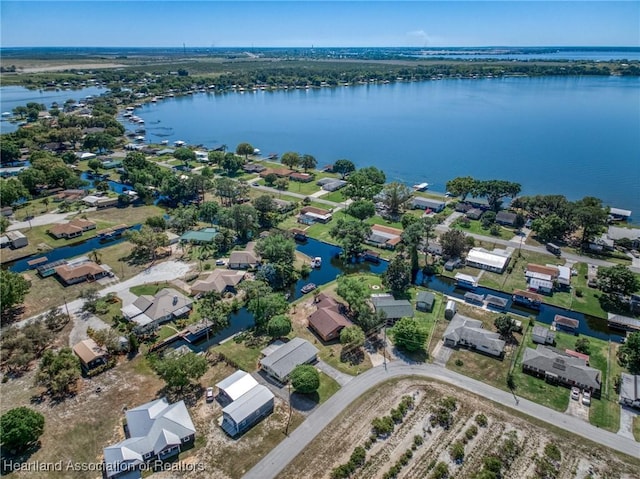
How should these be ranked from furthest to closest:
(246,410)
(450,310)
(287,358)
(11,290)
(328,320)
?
(450,310), (11,290), (328,320), (287,358), (246,410)

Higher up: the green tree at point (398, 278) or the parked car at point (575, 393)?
the green tree at point (398, 278)

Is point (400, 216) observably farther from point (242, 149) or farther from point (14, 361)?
point (14, 361)

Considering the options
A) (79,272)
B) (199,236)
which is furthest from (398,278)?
(79,272)

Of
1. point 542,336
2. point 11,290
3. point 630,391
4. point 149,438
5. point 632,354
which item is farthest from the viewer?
point 11,290

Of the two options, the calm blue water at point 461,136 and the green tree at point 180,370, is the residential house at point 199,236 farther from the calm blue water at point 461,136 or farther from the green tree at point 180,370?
the calm blue water at point 461,136

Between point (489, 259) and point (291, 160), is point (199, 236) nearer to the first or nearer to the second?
point (291, 160)

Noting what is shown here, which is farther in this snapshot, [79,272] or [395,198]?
[395,198]

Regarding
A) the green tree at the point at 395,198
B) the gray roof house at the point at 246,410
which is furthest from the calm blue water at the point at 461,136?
the gray roof house at the point at 246,410
